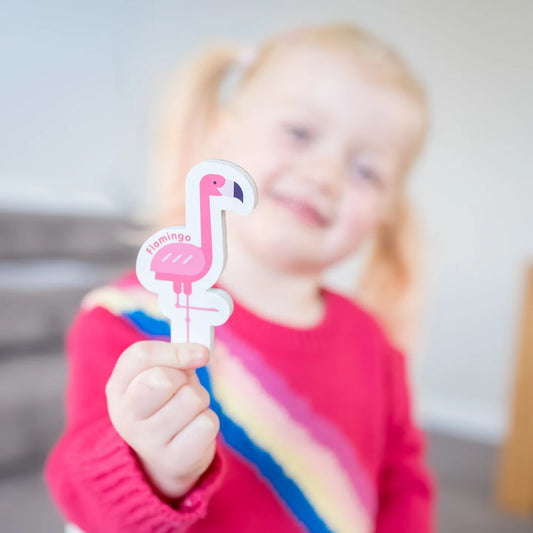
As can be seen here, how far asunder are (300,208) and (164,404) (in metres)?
0.13

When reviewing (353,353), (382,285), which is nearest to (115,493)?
(353,353)

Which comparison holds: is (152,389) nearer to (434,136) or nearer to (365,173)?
(365,173)

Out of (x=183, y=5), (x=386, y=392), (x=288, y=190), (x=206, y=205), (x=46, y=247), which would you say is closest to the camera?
(x=206, y=205)

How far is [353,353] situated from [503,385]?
0.87 m

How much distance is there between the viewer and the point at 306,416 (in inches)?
10.6

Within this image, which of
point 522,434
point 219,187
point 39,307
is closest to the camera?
point 219,187

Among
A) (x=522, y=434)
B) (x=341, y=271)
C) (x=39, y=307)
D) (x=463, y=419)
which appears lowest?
(x=463, y=419)

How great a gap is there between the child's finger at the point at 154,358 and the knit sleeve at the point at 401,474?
24 cm

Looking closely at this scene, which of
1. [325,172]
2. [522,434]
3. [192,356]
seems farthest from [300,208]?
[522,434]

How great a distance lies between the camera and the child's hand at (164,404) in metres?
0.15

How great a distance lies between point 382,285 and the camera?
0.43 meters

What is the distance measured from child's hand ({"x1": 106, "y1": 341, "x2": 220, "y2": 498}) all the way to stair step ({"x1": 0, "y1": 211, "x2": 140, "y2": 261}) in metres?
0.45

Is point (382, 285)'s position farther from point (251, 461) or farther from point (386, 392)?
point (251, 461)

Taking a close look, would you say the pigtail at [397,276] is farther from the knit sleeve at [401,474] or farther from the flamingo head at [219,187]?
the flamingo head at [219,187]
